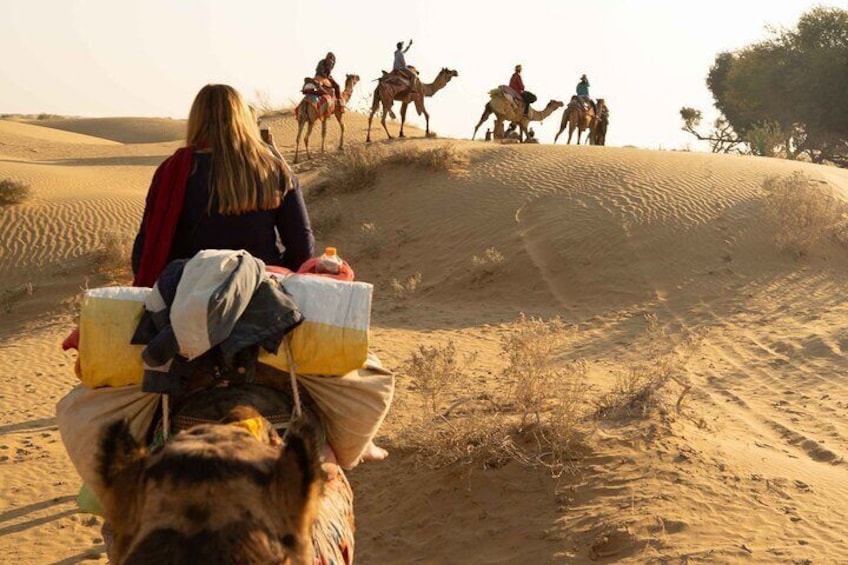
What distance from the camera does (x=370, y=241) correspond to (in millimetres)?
16391

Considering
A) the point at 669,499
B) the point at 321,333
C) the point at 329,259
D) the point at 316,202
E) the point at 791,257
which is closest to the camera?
the point at 321,333

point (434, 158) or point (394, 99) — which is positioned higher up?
point (394, 99)

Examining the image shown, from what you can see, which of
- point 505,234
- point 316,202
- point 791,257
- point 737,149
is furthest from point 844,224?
point 737,149

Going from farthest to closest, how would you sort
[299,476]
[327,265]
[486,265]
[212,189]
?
[486,265] → [212,189] → [327,265] → [299,476]

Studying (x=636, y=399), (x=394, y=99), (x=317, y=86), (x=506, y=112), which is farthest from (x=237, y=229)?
(x=506, y=112)

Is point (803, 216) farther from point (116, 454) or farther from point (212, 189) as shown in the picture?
point (116, 454)

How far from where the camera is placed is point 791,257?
1430cm

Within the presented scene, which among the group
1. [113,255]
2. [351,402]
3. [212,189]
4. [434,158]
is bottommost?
[113,255]

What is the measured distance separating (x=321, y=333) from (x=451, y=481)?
383 cm

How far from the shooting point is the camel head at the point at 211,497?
179 cm

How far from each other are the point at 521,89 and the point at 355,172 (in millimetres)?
10159

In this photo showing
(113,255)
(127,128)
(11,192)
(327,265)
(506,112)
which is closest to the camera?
(327,265)

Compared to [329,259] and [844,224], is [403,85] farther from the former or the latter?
[329,259]

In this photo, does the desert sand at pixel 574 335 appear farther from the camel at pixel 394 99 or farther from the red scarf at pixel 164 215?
the red scarf at pixel 164 215
